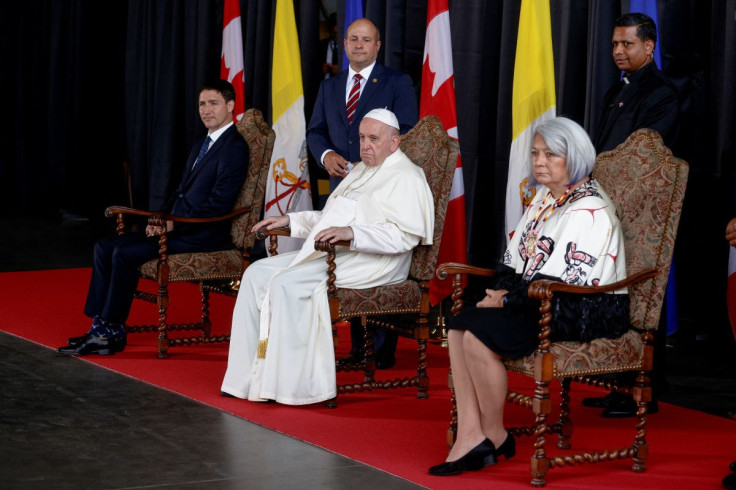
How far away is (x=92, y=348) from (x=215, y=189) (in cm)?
94

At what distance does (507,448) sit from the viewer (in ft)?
11.5

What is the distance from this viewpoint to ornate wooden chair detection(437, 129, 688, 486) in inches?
129

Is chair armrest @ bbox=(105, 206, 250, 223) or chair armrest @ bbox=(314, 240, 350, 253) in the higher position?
chair armrest @ bbox=(105, 206, 250, 223)

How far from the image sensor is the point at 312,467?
3.43 m

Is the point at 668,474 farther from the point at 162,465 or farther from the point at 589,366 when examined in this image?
the point at 162,465

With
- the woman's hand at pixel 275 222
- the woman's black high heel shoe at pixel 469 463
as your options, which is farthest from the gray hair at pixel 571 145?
the woman's hand at pixel 275 222

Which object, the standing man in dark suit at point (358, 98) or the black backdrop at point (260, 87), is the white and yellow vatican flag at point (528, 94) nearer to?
the black backdrop at point (260, 87)

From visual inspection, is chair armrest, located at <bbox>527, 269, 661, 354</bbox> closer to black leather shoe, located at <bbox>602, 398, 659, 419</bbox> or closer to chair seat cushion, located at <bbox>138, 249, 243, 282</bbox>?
black leather shoe, located at <bbox>602, 398, 659, 419</bbox>

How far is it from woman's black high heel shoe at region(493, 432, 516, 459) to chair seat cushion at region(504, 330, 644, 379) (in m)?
0.27

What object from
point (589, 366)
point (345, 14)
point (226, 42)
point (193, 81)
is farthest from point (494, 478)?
point (193, 81)

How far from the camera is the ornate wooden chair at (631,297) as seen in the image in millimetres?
3270

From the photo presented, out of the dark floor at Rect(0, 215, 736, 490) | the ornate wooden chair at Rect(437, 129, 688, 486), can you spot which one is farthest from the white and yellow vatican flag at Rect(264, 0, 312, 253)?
the ornate wooden chair at Rect(437, 129, 688, 486)

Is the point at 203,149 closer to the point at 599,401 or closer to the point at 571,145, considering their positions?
the point at 599,401

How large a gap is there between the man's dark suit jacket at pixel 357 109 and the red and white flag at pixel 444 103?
A: 0.46 m
